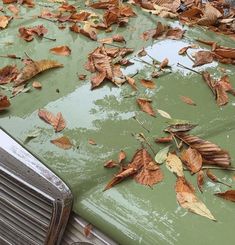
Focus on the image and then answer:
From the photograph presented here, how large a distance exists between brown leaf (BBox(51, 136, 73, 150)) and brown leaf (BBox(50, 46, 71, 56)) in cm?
65

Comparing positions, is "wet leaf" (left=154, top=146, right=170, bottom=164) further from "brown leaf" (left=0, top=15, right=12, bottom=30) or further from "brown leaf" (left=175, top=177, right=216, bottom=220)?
"brown leaf" (left=0, top=15, right=12, bottom=30)

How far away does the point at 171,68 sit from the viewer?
Answer: 2.40m

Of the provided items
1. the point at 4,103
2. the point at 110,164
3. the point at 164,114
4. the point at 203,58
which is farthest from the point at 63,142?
the point at 203,58

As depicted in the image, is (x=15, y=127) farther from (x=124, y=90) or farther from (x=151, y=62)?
(x=151, y=62)

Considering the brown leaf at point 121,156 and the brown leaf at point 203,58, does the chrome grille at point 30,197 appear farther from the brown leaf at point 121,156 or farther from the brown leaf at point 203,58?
the brown leaf at point 203,58

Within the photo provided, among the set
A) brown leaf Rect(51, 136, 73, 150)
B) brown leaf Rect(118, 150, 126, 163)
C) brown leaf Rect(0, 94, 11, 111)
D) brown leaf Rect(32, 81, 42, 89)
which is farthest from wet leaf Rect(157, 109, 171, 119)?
brown leaf Rect(0, 94, 11, 111)

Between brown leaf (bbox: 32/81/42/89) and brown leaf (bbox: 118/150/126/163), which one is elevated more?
brown leaf (bbox: 32/81/42/89)

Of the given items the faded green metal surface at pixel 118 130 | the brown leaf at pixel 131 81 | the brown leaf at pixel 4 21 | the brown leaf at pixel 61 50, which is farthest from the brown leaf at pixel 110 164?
the brown leaf at pixel 4 21

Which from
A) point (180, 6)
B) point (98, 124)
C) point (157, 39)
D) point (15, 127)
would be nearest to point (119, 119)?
point (98, 124)

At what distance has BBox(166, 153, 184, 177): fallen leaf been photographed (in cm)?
183

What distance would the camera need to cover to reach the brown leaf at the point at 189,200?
1.66m

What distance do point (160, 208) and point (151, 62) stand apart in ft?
3.14

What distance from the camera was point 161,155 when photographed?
191 centimetres

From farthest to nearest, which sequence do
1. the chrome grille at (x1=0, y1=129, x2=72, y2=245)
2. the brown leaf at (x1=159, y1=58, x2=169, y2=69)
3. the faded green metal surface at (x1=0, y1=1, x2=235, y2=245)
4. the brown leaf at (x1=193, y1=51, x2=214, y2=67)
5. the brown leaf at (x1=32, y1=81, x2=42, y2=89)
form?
the brown leaf at (x1=193, y1=51, x2=214, y2=67) < the brown leaf at (x1=159, y1=58, x2=169, y2=69) < the brown leaf at (x1=32, y1=81, x2=42, y2=89) < the chrome grille at (x1=0, y1=129, x2=72, y2=245) < the faded green metal surface at (x1=0, y1=1, x2=235, y2=245)
